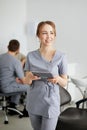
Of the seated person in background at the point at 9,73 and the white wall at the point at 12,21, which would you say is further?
the white wall at the point at 12,21

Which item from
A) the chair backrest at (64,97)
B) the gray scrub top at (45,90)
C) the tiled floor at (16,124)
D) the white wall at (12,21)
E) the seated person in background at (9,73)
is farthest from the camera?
the white wall at (12,21)

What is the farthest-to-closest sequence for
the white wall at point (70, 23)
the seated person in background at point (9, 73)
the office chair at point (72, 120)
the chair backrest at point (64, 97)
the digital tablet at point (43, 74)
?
1. the white wall at point (70, 23)
2. the seated person in background at point (9, 73)
3. the chair backrest at point (64, 97)
4. the office chair at point (72, 120)
5. the digital tablet at point (43, 74)

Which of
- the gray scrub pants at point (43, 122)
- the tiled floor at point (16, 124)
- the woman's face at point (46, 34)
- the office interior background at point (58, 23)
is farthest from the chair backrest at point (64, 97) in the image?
the office interior background at point (58, 23)

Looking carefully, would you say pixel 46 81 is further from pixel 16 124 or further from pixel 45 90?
pixel 16 124

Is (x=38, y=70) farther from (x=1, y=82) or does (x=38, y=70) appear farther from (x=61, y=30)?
(x=61, y=30)

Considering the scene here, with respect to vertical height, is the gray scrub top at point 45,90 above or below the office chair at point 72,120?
above

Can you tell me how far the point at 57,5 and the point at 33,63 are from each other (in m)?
2.74

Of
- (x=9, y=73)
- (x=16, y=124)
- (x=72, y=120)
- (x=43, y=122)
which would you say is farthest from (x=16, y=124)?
(x=43, y=122)

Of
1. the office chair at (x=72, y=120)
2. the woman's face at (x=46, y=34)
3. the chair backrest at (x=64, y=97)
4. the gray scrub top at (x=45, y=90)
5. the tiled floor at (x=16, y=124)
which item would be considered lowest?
the tiled floor at (x=16, y=124)

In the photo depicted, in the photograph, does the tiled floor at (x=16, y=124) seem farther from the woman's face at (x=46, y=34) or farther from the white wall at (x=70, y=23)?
the woman's face at (x=46, y=34)

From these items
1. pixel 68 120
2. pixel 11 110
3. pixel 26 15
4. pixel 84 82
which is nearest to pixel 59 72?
pixel 68 120

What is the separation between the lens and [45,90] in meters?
1.92

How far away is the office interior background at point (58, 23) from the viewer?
14.3ft

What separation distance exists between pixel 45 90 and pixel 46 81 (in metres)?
0.07
